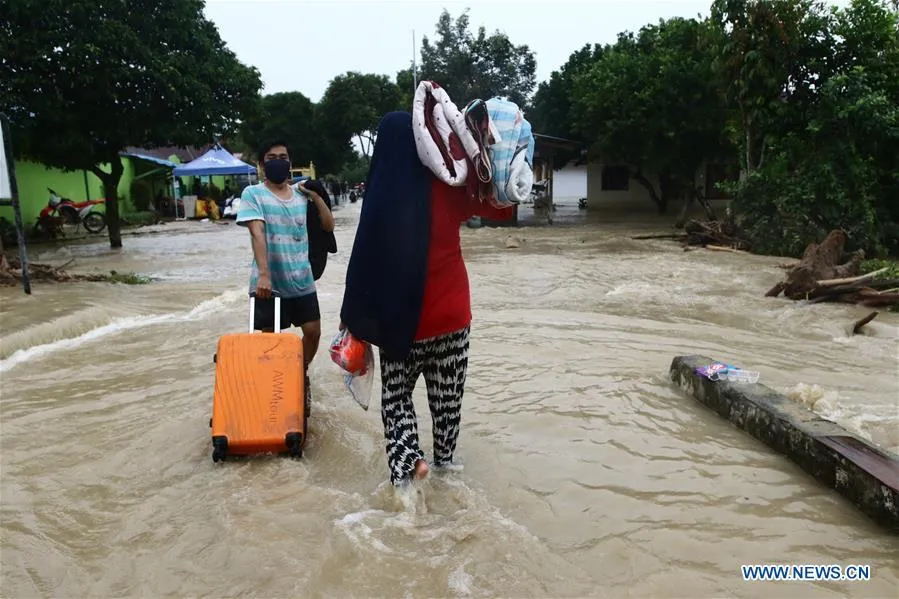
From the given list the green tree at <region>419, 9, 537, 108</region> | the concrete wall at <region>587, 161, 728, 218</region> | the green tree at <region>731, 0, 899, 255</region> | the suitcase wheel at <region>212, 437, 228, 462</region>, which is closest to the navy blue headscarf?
the suitcase wheel at <region>212, 437, 228, 462</region>

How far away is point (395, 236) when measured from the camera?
104 inches

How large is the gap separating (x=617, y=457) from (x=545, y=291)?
6071mm

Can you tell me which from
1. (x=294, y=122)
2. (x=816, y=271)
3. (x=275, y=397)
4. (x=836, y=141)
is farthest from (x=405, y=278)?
(x=294, y=122)

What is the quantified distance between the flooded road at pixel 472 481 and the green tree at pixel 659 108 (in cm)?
1477

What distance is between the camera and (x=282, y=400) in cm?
332

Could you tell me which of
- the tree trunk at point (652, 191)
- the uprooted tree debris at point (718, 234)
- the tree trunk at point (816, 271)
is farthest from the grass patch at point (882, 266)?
the tree trunk at point (652, 191)

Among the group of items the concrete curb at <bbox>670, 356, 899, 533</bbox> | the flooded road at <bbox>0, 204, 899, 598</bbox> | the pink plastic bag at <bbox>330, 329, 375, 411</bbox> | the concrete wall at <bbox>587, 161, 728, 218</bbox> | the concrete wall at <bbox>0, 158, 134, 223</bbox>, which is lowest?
the flooded road at <bbox>0, 204, 899, 598</bbox>

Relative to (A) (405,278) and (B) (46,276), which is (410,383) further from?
(B) (46,276)

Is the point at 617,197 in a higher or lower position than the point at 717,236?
higher

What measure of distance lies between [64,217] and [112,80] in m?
8.11

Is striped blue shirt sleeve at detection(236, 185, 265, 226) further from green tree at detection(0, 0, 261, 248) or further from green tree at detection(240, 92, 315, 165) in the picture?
green tree at detection(240, 92, 315, 165)

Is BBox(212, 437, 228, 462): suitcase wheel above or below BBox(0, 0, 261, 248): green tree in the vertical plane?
below

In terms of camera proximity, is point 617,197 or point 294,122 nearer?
point 617,197

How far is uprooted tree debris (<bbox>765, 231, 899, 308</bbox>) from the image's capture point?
7836 mm
